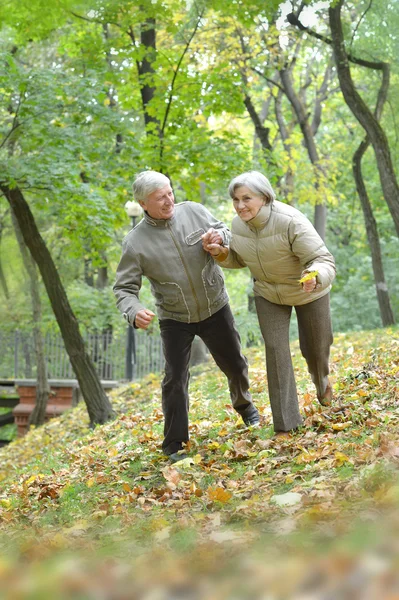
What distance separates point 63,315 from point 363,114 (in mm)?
6442

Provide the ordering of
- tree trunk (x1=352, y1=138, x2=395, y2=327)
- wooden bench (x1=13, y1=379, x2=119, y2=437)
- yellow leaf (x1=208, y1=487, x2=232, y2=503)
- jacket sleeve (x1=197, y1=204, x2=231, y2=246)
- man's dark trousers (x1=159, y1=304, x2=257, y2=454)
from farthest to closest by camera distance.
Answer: wooden bench (x1=13, y1=379, x2=119, y2=437), tree trunk (x1=352, y1=138, x2=395, y2=327), man's dark trousers (x1=159, y1=304, x2=257, y2=454), jacket sleeve (x1=197, y1=204, x2=231, y2=246), yellow leaf (x1=208, y1=487, x2=232, y2=503)

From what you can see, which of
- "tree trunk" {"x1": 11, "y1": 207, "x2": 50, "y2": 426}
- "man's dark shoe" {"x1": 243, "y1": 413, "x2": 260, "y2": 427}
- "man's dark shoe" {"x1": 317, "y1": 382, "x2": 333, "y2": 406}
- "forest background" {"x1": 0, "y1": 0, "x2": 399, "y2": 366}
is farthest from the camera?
"tree trunk" {"x1": 11, "y1": 207, "x2": 50, "y2": 426}

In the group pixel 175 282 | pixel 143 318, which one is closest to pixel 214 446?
pixel 143 318

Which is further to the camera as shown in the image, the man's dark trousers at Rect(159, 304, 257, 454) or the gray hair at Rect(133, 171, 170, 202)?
the man's dark trousers at Rect(159, 304, 257, 454)

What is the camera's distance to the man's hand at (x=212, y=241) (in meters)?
5.88

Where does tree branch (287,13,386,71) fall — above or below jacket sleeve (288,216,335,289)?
above

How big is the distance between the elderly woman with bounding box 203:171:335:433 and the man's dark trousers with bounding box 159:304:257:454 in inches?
20.5

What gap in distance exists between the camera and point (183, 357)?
6.30 meters

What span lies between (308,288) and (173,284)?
127cm

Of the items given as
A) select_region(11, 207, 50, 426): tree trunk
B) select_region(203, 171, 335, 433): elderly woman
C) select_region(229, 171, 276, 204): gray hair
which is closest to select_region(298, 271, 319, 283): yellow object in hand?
select_region(203, 171, 335, 433): elderly woman

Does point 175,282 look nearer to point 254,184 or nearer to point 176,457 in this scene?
point 254,184

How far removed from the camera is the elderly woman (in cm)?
549

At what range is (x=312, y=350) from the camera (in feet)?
20.1

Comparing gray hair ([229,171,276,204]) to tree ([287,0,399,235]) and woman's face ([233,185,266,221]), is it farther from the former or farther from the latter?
tree ([287,0,399,235])
